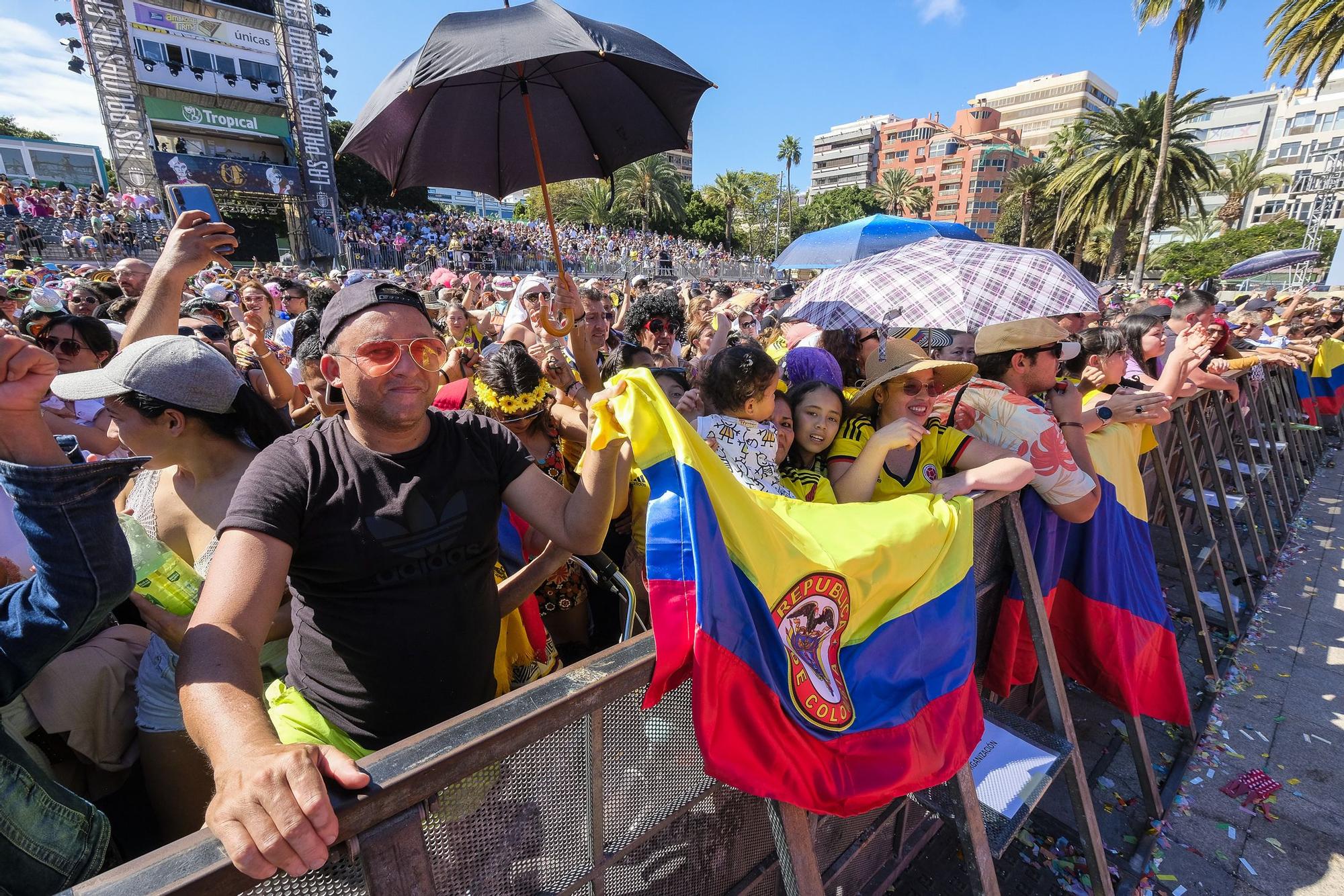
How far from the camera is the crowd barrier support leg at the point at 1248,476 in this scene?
5371 millimetres

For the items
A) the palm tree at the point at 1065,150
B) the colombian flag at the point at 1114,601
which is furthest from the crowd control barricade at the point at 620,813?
the palm tree at the point at 1065,150

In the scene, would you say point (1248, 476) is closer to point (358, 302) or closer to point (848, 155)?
point (358, 302)

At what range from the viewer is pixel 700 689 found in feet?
5.16

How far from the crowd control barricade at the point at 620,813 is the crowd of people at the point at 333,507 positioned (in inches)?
5.2

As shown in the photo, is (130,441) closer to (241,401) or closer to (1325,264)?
(241,401)

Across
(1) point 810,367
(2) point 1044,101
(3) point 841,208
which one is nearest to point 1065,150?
(3) point 841,208

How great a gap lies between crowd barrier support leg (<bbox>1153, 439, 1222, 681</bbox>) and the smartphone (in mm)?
5554

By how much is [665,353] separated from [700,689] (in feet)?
12.8

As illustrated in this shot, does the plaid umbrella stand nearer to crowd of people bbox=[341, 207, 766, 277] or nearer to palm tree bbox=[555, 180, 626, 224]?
crowd of people bbox=[341, 207, 766, 277]

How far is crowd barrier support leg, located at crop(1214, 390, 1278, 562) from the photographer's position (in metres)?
5.37

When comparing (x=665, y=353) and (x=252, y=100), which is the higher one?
(x=252, y=100)

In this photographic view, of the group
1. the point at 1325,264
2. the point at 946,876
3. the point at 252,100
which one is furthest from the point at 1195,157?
the point at 252,100

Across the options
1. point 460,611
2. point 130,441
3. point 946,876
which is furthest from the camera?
point 946,876

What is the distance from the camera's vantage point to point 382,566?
1.72 meters
